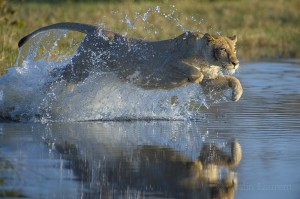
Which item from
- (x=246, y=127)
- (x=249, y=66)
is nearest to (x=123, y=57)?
(x=246, y=127)

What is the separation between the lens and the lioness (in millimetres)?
9984

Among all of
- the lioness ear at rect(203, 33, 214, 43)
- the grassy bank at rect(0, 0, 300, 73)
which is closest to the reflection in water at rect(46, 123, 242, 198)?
the lioness ear at rect(203, 33, 214, 43)

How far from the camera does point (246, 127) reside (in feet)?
32.4

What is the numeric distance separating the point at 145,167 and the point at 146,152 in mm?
743

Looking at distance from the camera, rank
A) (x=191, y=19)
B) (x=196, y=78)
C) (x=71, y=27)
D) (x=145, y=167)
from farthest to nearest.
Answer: (x=191, y=19), (x=71, y=27), (x=196, y=78), (x=145, y=167)

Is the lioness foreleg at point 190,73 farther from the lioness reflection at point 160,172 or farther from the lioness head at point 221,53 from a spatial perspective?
the lioness reflection at point 160,172

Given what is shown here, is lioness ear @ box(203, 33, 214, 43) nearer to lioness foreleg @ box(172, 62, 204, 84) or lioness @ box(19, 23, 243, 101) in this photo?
lioness @ box(19, 23, 243, 101)

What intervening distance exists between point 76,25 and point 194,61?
167cm

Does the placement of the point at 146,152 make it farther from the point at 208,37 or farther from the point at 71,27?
the point at 71,27

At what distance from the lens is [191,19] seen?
21781 mm

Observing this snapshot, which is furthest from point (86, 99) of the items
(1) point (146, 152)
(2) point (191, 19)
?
(2) point (191, 19)

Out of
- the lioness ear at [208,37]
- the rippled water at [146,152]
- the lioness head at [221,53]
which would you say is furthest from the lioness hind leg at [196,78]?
the rippled water at [146,152]

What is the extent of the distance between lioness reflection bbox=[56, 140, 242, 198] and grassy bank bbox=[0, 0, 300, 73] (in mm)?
7647

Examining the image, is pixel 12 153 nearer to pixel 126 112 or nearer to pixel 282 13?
pixel 126 112
